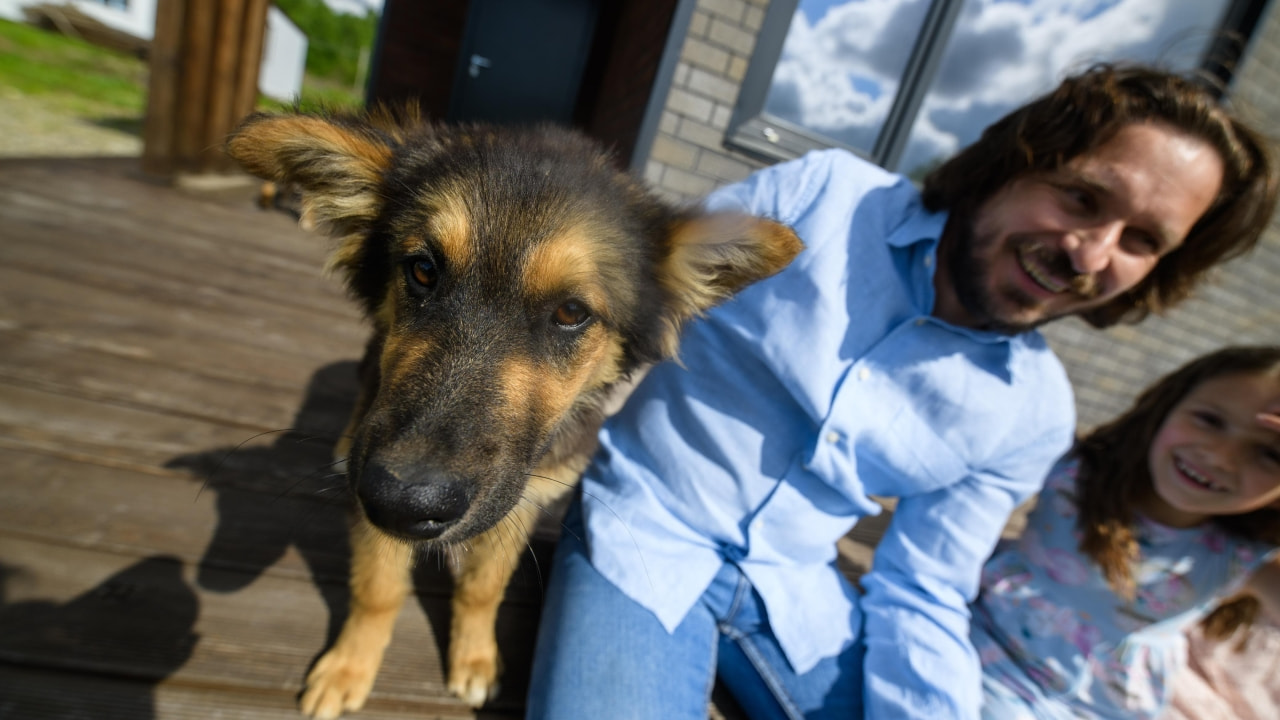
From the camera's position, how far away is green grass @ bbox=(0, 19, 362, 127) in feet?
46.1

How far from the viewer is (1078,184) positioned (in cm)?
201

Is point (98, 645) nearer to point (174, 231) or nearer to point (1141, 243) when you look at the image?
point (1141, 243)

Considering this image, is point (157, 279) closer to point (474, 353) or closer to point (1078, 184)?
point (474, 353)

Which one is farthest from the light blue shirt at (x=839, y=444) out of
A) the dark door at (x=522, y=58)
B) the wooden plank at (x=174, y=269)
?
the dark door at (x=522, y=58)

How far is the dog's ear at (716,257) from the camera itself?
1.60 metres

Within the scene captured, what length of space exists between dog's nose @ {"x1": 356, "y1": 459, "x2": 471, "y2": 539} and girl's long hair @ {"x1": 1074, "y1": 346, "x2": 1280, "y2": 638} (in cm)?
264

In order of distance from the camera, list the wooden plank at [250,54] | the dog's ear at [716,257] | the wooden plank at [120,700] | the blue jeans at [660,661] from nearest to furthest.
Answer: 1. the wooden plank at [120,700]
2. the dog's ear at [716,257]
3. the blue jeans at [660,661]
4. the wooden plank at [250,54]

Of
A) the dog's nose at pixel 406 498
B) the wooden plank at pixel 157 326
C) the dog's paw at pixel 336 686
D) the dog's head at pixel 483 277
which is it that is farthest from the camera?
the wooden plank at pixel 157 326

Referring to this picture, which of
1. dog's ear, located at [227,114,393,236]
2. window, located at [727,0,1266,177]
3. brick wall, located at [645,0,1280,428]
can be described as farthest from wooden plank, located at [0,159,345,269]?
window, located at [727,0,1266,177]

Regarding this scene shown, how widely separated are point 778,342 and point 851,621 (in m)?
1.26

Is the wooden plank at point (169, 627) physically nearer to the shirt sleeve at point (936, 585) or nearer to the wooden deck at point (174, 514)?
the wooden deck at point (174, 514)

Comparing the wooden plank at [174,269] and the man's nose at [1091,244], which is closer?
the man's nose at [1091,244]

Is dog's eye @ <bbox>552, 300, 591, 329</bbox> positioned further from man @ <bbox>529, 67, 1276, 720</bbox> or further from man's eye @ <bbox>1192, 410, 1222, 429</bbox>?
man's eye @ <bbox>1192, 410, 1222, 429</bbox>

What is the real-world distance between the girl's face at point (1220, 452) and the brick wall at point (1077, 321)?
74cm
